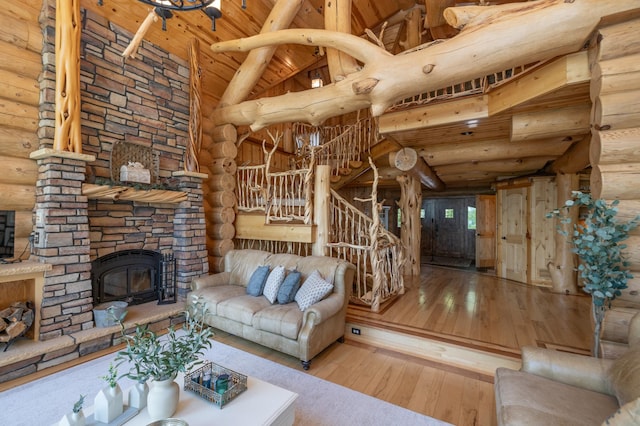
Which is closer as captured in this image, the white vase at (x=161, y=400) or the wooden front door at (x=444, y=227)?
the white vase at (x=161, y=400)

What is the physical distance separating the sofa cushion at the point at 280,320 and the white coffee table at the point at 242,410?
3.28ft

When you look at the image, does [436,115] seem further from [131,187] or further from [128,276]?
[128,276]

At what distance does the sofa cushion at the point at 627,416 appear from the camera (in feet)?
3.46

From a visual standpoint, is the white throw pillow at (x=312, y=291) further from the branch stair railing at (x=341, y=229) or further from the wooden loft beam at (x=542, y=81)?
the wooden loft beam at (x=542, y=81)

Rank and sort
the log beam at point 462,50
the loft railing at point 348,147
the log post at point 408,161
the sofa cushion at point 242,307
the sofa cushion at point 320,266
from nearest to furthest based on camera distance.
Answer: the log beam at point 462,50 → the sofa cushion at point 242,307 → the sofa cushion at point 320,266 → the log post at point 408,161 → the loft railing at point 348,147

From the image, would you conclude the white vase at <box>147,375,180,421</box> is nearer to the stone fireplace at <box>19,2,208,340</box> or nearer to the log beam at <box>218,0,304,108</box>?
the stone fireplace at <box>19,2,208,340</box>

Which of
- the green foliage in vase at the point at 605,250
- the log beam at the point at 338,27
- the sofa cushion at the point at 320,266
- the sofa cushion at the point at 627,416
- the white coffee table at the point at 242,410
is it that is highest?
the log beam at the point at 338,27

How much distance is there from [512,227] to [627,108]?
4770 millimetres

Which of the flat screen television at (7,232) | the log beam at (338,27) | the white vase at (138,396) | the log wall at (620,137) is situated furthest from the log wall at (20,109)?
the log wall at (620,137)

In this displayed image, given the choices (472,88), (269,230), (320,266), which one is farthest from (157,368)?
(472,88)

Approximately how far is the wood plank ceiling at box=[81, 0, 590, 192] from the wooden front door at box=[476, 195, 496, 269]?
1.64 m

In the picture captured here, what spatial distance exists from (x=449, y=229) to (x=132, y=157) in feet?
33.5

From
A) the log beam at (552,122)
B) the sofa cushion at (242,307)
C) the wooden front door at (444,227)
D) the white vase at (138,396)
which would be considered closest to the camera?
the white vase at (138,396)

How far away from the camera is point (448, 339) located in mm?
3156
